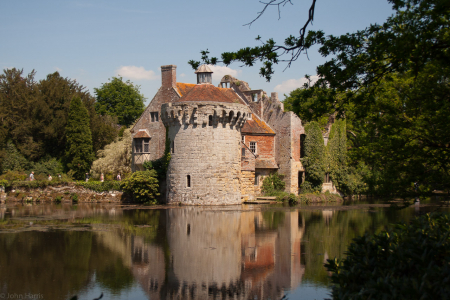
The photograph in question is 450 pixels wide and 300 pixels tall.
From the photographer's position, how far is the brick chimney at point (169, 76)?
38000mm

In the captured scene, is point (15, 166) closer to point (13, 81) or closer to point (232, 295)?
point (13, 81)

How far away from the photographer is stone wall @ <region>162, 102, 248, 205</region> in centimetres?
3119

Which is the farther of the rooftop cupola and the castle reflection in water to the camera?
the rooftop cupola

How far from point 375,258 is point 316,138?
32122 mm

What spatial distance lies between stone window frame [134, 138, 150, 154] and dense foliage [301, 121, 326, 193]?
13438 millimetres

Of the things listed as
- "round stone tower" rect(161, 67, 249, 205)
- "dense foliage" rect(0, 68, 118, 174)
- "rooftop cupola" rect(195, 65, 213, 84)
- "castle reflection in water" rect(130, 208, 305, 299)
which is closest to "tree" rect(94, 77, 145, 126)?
"dense foliage" rect(0, 68, 118, 174)

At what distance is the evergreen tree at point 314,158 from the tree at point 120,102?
29.9m

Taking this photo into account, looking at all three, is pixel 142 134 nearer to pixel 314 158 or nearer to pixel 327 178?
pixel 314 158

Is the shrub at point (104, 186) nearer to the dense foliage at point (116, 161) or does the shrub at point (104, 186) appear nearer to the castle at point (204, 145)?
the castle at point (204, 145)

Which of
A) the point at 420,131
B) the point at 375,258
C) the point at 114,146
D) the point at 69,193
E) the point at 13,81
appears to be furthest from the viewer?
the point at 13,81

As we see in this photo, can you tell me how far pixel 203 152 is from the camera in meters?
31.2

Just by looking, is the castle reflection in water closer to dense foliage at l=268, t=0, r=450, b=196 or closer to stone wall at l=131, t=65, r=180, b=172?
dense foliage at l=268, t=0, r=450, b=196

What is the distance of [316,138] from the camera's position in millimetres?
39688

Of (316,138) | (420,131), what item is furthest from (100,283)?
(316,138)
